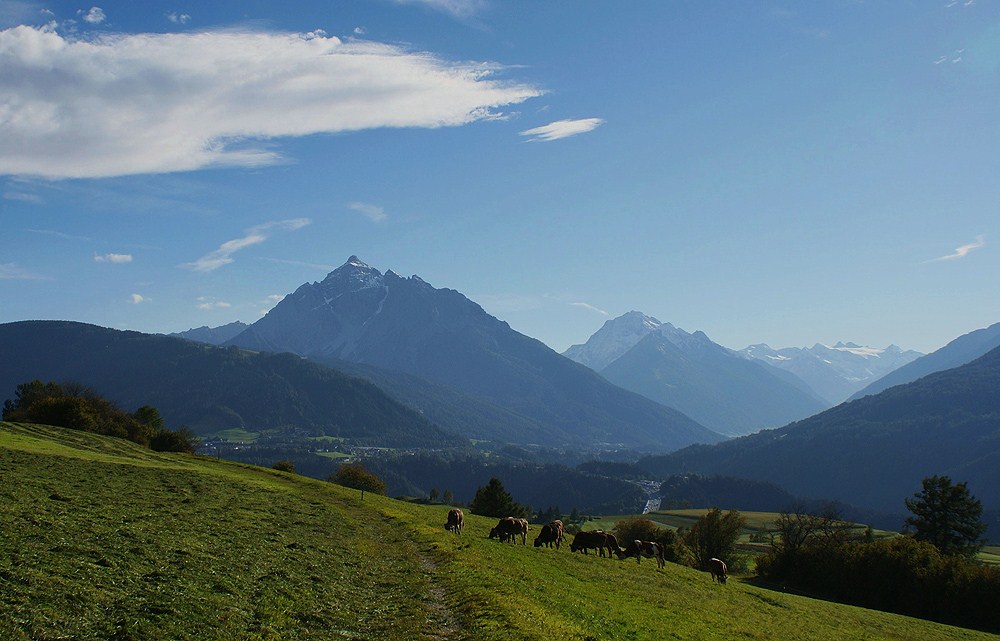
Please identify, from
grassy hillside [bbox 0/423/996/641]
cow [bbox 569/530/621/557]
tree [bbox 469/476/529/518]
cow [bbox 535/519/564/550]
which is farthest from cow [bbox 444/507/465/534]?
tree [bbox 469/476/529/518]

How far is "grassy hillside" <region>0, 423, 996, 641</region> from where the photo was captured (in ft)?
63.1

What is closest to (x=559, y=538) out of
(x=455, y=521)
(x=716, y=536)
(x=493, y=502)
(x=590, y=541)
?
(x=590, y=541)

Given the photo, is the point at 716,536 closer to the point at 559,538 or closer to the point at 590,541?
the point at 590,541

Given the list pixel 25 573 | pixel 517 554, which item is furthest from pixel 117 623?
pixel 517 554

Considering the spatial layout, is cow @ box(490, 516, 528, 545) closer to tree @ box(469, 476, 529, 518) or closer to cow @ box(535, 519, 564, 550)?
cow @ box(535, 519, 564, 550)

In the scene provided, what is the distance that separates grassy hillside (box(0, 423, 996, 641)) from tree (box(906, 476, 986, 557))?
53962 mm

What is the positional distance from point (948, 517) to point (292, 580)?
110 m

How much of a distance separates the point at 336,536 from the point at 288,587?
702 inches

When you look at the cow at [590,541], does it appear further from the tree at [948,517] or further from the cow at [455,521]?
the tree at [948,517]

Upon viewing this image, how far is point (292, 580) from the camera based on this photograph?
1040 inches

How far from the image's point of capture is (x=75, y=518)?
30328 mm

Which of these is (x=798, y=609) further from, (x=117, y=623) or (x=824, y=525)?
(x=824, y=525)

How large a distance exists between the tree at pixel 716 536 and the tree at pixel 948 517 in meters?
28.3

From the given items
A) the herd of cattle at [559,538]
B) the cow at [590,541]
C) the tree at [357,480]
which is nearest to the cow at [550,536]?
the herd of cattle at [559,538]
